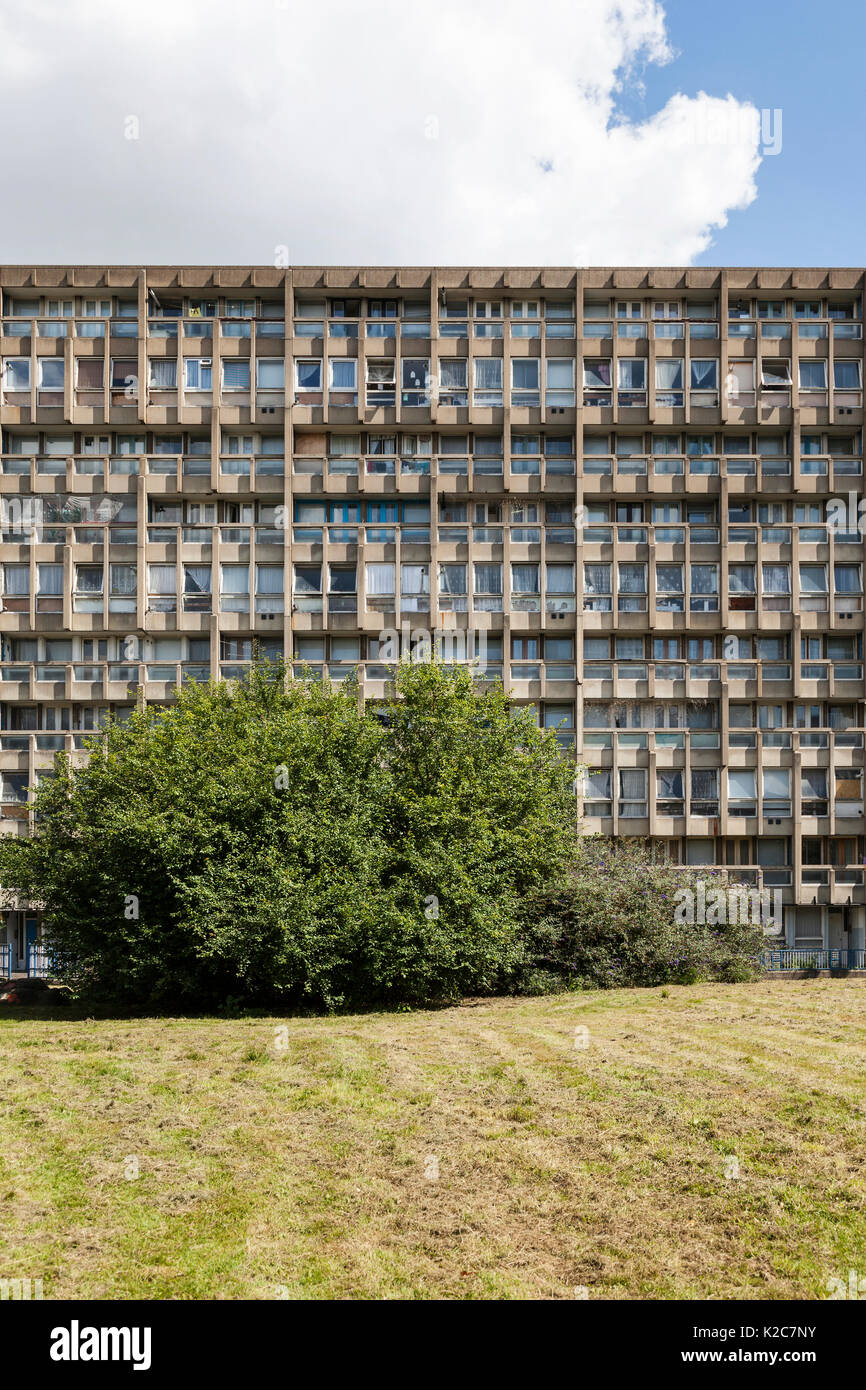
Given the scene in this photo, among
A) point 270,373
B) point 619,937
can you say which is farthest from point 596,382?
point 619,937

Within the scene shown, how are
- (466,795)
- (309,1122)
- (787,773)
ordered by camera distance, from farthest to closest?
(787,773) → (466,795) → (309,1122)

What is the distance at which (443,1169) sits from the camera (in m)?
9.75

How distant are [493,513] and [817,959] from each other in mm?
25056

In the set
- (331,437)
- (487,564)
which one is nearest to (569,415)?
(487,564)

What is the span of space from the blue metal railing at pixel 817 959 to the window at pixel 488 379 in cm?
2799

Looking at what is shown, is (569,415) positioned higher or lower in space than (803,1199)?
higher

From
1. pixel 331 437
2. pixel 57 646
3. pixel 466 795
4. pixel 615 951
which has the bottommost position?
pixel 615 951

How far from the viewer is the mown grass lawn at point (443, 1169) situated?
24.2 ft

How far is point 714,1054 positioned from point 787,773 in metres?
32.1

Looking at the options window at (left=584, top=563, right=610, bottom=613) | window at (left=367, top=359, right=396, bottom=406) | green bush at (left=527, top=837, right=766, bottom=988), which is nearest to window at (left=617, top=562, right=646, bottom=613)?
window at (left=584, top=563, right=610, bottom=613)

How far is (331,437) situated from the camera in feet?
151

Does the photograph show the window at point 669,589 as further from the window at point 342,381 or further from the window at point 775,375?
the window at point 342,381

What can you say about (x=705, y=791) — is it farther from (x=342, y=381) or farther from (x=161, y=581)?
(x=161, y=581)

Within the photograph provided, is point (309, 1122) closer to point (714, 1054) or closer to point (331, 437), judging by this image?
point (714, 1054)
